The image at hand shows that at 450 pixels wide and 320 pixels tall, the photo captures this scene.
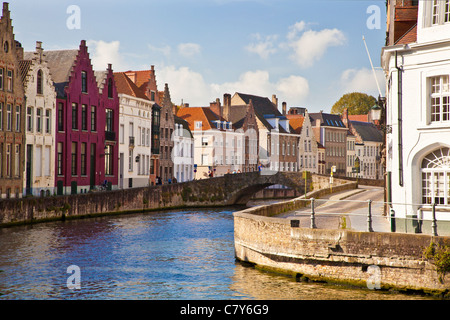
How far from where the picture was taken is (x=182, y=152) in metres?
76.2

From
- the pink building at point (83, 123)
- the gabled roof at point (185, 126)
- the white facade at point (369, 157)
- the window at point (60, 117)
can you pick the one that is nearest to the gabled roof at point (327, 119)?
→ the white facade at point (369, 157)

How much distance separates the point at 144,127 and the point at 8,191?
2574cm

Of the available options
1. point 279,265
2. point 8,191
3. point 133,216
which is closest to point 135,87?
point 133,216

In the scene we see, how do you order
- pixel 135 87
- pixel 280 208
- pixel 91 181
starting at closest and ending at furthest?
pixel 280 208, pixel 91 181, pixel 135 87

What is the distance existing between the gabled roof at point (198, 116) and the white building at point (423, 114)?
61.3 meters

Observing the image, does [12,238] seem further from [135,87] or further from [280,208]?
[135,87]

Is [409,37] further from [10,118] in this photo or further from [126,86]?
[126,86]

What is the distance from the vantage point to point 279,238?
21109 millimetres

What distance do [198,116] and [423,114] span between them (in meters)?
63.4

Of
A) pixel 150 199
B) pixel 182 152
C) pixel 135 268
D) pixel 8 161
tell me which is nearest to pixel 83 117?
pixel 150 199

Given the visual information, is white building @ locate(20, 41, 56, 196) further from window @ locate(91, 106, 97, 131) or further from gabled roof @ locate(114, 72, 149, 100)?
gabled roof @ locate(114, 72, 149, 100)

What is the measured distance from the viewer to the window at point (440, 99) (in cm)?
2081

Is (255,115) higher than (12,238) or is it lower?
higher

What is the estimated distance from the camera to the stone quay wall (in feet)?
58.7
